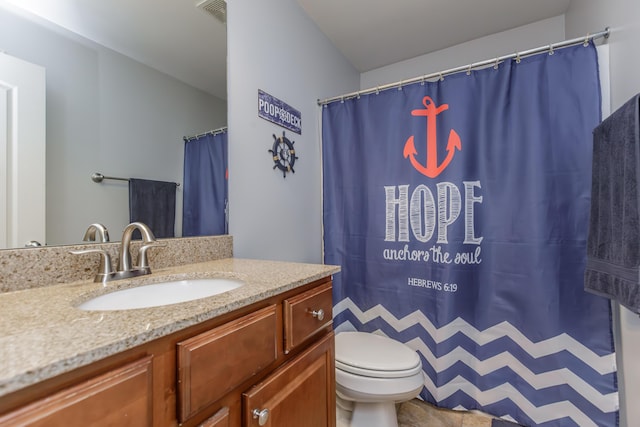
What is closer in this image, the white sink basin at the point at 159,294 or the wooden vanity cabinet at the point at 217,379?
the wooden vanity cabinet at the point at 217,379

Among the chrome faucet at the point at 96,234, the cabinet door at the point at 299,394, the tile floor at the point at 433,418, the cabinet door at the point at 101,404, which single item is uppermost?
the chrome faucet at the point at 96,234

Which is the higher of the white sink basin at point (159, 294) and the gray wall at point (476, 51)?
the gray wall at point (476, 51)

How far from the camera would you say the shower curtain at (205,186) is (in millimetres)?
1176

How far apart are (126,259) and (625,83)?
6.31ft

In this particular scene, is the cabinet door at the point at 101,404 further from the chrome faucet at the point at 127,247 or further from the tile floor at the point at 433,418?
the tile floor at the point at 433,418

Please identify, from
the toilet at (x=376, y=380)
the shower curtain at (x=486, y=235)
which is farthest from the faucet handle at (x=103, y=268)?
the shower curtain at (x=486, y=235)

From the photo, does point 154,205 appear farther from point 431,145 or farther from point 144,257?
point 431,145

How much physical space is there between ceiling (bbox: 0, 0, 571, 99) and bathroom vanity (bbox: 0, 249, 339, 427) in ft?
2.62

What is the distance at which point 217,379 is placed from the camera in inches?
22.5

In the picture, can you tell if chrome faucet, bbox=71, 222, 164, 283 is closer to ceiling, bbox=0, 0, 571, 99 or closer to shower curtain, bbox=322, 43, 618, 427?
ceiling, bbox=0, 0, 571, 99

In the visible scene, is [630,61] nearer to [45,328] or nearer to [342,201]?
[342,201]

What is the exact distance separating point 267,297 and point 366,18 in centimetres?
192

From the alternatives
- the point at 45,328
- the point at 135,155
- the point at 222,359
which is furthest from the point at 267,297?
the point at 135,155

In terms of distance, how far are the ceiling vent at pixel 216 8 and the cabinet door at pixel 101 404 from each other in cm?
137
